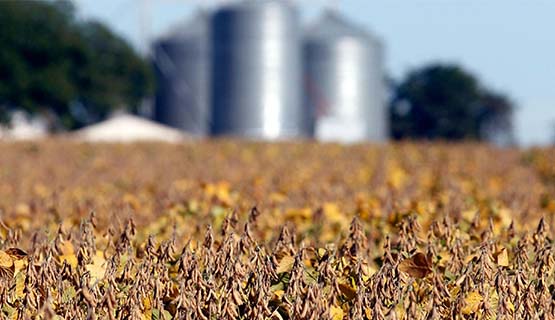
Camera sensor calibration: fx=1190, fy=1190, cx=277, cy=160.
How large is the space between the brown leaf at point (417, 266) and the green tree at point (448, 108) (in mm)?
90949

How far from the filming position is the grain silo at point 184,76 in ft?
230

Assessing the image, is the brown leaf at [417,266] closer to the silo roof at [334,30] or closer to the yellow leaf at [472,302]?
the yellow leaf at [472,302]

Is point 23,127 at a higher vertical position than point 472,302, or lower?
lower

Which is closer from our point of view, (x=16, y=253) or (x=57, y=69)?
(x=16, y=253)

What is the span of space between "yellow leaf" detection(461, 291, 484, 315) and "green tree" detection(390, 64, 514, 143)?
91420mm

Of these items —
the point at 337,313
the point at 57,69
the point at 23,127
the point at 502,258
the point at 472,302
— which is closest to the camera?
the point at 337,313

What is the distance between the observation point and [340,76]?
236 feet

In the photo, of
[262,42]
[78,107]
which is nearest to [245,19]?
[262,42]

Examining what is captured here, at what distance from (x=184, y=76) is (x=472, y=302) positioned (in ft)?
226

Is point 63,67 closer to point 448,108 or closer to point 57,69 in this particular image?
point 57,69

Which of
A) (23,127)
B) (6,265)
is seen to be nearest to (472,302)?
(6,265)

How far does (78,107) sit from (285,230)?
73.7 m

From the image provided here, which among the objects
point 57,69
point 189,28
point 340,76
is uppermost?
point 189,28

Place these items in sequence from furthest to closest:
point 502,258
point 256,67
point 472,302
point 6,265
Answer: point 256,67, point 502,258, point 6,265, point 472,302
